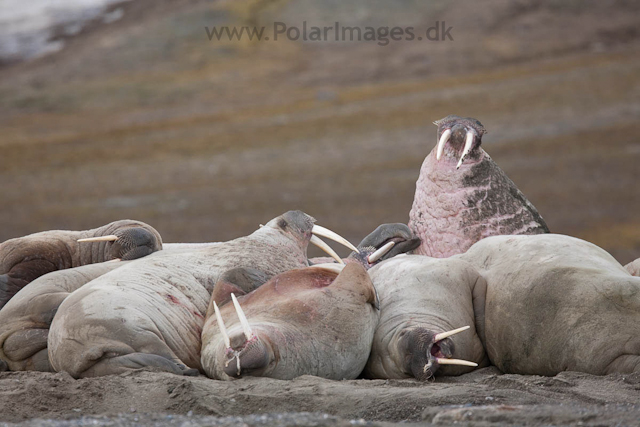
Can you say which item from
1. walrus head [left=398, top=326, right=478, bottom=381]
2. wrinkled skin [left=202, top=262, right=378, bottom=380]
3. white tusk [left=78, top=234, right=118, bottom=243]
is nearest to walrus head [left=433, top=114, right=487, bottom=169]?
wrinkled skin [left=202, top=262, right=378, bottom=380]

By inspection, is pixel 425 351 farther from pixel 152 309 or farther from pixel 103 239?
pixel 103 239

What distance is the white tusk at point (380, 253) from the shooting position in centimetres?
657

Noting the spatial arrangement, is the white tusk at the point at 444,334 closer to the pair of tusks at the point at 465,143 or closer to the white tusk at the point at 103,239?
the pair of tusks at the point at 465,143

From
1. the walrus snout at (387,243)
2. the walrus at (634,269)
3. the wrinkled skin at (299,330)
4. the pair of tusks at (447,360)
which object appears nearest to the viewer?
the wrinkled skin at (299,330)

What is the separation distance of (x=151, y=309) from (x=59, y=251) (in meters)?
2.00

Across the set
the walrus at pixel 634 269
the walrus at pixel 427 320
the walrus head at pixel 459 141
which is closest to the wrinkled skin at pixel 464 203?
the walrus head at pixel 459 141

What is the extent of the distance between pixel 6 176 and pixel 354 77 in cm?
1261

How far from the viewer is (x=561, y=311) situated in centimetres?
484

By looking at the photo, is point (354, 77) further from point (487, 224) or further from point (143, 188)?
point (487, 224)

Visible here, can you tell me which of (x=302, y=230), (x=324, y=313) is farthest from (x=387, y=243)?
(x=324, y=313)

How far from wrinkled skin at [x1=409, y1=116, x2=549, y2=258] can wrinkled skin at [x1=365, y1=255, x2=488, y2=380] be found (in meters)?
1.18

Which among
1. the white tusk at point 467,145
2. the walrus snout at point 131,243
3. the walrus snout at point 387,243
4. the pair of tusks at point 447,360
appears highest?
the white tusk at point 467,145

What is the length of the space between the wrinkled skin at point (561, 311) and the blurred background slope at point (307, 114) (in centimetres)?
910

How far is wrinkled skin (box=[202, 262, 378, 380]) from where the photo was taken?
4.42 metres
